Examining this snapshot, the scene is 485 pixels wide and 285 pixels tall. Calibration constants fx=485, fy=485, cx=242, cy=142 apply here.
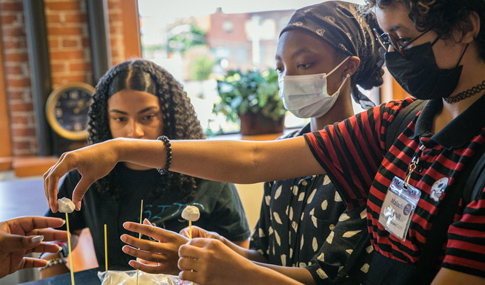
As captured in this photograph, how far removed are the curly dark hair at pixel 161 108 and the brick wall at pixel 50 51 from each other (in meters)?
1.73

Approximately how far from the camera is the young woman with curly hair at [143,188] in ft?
5.32

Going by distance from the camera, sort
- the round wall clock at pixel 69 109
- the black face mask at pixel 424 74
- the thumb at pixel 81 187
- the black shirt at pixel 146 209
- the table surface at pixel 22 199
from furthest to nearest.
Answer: the round wall clock at pixel 69 109, the table surface at pixel 22 199, the black shirt at pixel 146 209, the thumb at pixel 81 187, the black face mask at pixel 424 74

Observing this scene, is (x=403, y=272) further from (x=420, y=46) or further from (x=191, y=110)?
(x=191, y=110)

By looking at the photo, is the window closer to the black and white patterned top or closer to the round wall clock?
the round wall clock

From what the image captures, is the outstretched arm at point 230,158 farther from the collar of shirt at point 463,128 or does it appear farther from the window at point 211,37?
the window at point 211,37

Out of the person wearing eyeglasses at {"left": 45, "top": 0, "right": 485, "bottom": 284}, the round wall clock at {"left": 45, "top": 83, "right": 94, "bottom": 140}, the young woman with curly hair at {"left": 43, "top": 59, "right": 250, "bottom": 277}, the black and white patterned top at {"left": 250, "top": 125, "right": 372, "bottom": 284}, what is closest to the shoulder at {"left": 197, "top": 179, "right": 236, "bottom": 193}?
the young woman with curly hair at {"left": 43, "top": 59, "right": 250, "bottom": 277}

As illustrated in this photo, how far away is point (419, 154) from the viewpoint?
3.01ft

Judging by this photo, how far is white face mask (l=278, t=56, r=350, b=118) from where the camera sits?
1.40 metres

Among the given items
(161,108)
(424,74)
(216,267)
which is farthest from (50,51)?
(424,74)

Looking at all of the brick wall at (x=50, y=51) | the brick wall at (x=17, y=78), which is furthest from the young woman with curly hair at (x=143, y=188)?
the brick wall at (x=17, y=78)

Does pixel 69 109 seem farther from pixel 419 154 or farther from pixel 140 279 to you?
pixel 419 154

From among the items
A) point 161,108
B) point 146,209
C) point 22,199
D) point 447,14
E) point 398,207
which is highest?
point 447,14

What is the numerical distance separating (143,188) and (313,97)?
67 centimetres

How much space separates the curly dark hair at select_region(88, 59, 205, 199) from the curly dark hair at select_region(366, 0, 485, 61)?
1.01m
